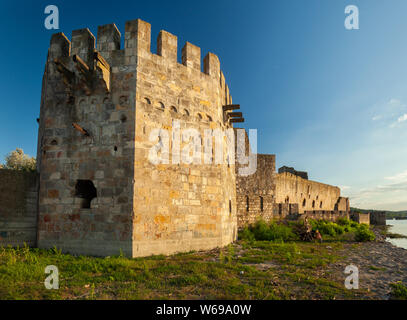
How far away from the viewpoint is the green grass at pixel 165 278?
13.2 feet

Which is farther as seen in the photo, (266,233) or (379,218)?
(379,218)

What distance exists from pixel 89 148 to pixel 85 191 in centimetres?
131

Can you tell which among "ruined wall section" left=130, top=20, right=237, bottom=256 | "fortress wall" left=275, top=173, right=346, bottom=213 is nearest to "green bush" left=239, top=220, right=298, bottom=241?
"ruined wall section" left=130, top=20, right=237, bottom=256

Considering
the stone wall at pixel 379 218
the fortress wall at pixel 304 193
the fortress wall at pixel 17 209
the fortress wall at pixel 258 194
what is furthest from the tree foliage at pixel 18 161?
the stone wall at pixel 379 218

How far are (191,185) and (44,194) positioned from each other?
438cm

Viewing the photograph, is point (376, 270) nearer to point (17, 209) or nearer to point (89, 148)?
point (89, 148)

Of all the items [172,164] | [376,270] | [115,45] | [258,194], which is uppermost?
[115,45]

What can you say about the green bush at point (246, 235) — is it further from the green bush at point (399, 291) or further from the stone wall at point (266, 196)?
the green bush at point (399, 291)

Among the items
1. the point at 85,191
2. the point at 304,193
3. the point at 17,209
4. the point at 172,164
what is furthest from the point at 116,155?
the point at 304,193

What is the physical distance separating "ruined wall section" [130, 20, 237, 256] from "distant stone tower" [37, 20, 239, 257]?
1.2 inches

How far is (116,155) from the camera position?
6992 millimetres

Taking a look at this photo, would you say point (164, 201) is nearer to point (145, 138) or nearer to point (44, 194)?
point (145, 138)

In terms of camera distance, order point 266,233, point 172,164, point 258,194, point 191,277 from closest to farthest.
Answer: point 191,277 → point 172,164 → point 266,233 → point 258,194
